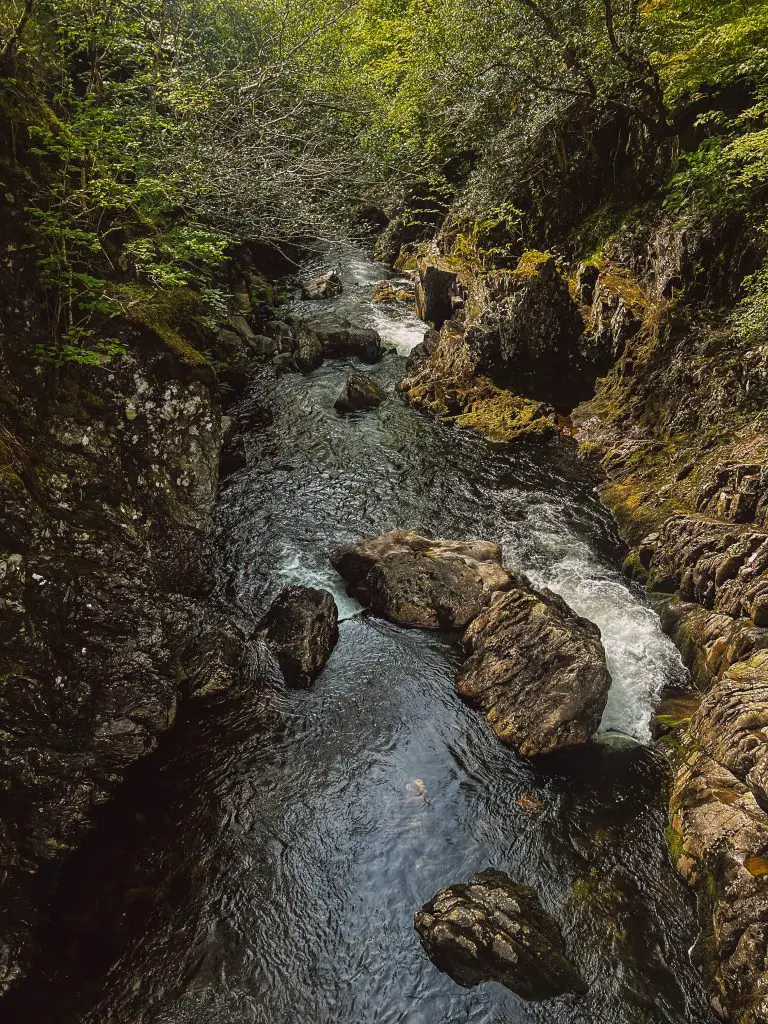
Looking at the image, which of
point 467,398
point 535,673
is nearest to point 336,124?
point 467,398

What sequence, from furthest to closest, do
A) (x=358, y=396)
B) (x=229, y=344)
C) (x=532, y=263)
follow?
(x=229, y=344) → (x=358, y=396) → (x=532, y=263)

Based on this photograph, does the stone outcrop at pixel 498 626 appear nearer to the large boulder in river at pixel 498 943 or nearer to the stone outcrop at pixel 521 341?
the large boulder in river at pixel 498 943

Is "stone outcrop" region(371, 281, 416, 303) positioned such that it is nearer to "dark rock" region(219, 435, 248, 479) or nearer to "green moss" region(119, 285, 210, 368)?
"dark rock" region(219, 435, 248, 479)

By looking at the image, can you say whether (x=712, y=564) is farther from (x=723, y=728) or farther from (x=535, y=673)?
(x=535, y=673)

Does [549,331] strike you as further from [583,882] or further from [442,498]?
[583,882]

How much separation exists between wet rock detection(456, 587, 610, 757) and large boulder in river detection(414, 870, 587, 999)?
2.38 meters

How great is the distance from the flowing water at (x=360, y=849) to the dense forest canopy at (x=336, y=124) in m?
6.80

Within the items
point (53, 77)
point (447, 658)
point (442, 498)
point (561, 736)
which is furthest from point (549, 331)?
point (53, 77)

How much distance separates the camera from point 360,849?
25.2 ft

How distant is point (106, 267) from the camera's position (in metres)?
10.9

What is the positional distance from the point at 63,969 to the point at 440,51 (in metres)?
27.3

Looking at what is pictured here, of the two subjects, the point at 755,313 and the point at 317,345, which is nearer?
the point at 755,313

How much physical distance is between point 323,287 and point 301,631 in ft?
67.0

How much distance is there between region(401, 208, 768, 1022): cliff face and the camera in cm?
696
